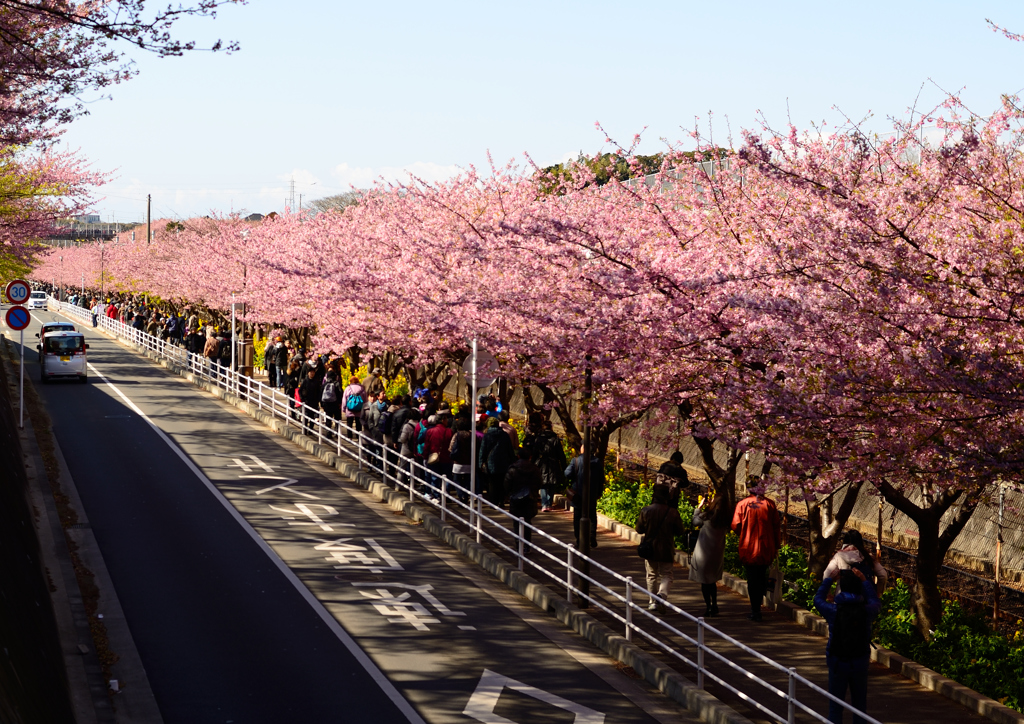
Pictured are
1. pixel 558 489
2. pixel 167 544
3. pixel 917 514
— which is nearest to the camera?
pixel 917 514

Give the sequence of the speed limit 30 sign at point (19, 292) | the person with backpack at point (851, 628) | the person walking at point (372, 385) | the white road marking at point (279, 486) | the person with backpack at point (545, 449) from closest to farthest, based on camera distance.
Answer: the person with backpack at point (851, 628)
the person with backpack at point (545, 449)
the white road marking at point (279, 486)
the person walking at point (372, 385)
the speed limit 30 sign at point (19, 292)

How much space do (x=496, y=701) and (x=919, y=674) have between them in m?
4.29

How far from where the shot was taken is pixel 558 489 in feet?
67.4

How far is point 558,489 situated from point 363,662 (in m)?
9.43

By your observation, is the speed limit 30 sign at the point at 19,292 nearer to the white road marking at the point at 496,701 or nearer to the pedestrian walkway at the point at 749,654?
the pedestrian walkway at the point at 749,654

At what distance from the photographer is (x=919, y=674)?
11.0 meters

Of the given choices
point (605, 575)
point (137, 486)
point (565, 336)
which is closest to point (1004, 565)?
point (605, 575)

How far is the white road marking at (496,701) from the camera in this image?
392 inches

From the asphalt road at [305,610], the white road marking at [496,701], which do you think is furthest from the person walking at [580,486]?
the white road marking at [496,701]

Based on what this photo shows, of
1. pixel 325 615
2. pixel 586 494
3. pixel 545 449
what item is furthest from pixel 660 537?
pixel 545 449

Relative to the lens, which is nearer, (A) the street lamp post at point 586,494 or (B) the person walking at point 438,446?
(A) the street lamp post at point 586,494

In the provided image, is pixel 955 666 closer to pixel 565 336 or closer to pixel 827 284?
pixel 827 284

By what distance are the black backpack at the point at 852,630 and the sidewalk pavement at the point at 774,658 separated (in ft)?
3.25

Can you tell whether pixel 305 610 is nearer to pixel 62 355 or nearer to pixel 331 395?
pixel 331 395
